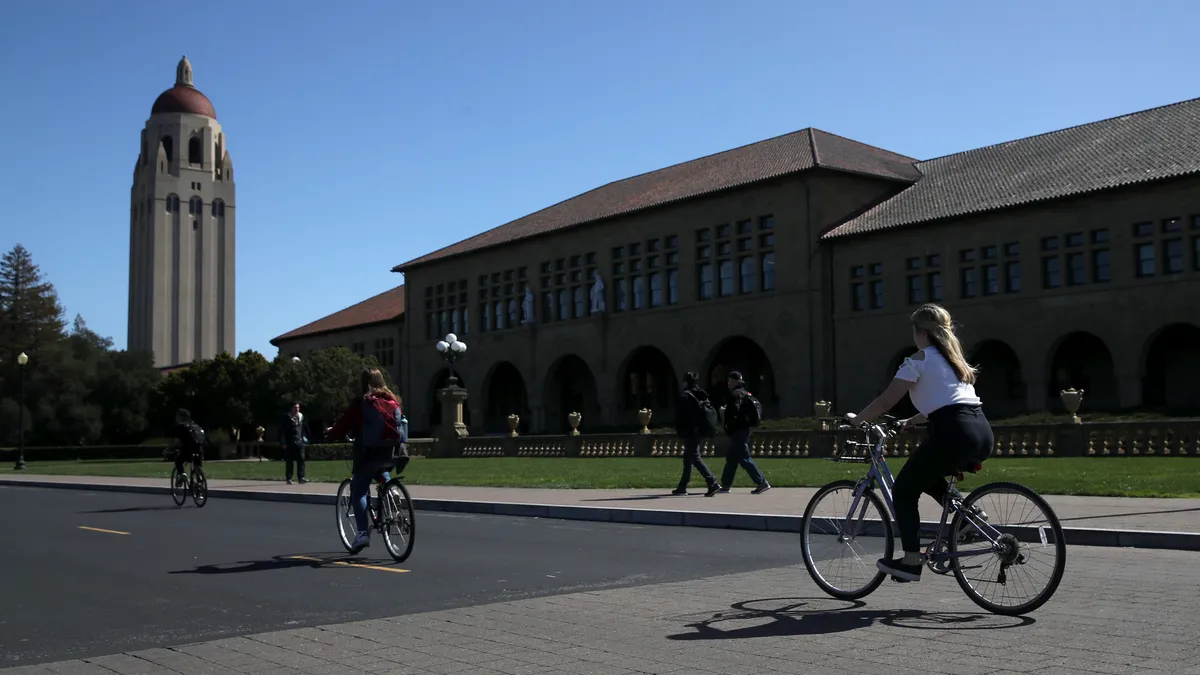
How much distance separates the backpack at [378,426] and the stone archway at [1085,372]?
131ft

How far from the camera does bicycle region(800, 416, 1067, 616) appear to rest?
727cm

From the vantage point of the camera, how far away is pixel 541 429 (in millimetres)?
67812

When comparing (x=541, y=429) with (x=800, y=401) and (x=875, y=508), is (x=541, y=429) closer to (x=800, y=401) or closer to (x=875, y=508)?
(x=800, y=401)

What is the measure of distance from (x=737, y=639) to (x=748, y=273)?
166ft

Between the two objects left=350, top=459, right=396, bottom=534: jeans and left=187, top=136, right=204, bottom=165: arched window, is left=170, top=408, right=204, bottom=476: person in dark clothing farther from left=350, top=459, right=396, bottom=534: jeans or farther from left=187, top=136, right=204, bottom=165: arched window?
left=187, top=136, right=204, bottom=165: arched window

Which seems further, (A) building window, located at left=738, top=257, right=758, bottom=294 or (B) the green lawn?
(A) building window, located at left=738, top=257, right=758, bottom=294

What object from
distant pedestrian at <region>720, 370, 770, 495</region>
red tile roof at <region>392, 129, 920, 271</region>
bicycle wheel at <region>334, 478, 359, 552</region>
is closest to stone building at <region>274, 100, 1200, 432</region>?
red tile roof at <region>392, 129, 920, 271</region>

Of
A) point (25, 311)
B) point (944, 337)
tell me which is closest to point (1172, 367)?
point (944, 337)

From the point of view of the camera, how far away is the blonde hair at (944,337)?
752 cm

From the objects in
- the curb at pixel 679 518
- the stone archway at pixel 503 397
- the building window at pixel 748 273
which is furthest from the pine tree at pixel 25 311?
the curb at pixel 679 518

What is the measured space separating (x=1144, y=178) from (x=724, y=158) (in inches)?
948

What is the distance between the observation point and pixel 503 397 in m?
75.8

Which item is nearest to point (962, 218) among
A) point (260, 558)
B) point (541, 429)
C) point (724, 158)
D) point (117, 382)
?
point (724, 158)

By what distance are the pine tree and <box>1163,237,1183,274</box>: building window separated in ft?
248
